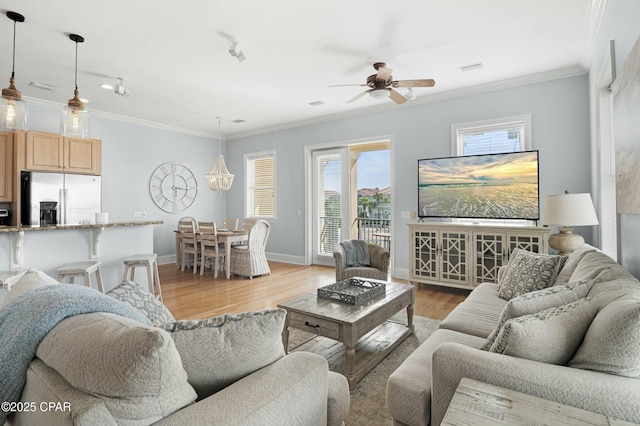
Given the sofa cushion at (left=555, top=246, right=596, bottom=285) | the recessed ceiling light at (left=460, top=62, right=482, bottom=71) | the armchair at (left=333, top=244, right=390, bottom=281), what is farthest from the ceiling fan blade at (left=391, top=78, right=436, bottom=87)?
the sofa cushion at (left=555, top=246, right=596, bottom=285)

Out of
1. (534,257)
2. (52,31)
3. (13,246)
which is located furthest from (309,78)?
(13,246)

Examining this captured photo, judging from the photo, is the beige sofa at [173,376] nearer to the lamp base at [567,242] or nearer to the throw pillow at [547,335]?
the throw pillow at [547,335]

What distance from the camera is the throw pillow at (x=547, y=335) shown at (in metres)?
1.18

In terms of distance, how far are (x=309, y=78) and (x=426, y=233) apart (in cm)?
264

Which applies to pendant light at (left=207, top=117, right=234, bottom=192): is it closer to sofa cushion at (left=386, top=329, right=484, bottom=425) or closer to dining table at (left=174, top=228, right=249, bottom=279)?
dining table at (left=174, top=228, right=249, bottom=279)

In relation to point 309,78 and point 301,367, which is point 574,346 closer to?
point 301,367

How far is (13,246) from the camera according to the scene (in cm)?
306

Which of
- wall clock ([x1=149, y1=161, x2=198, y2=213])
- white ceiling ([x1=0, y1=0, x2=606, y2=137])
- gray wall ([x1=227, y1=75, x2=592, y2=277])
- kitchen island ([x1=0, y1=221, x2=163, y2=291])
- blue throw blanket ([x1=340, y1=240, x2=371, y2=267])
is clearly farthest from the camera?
wall clock ([x1=149, y1=161, x2=198, y2=213])

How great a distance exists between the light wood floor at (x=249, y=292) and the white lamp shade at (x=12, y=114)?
2.24 meters

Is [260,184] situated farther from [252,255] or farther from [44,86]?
[44,86]

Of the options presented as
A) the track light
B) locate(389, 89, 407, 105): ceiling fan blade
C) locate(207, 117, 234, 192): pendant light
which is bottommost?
locate(207, 117, 234, 192): pendant light

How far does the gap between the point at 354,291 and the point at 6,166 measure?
5.34 m

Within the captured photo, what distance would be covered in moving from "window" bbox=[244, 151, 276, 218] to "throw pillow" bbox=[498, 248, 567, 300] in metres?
5.21

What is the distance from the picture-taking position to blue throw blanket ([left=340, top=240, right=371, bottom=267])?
4219 mm
